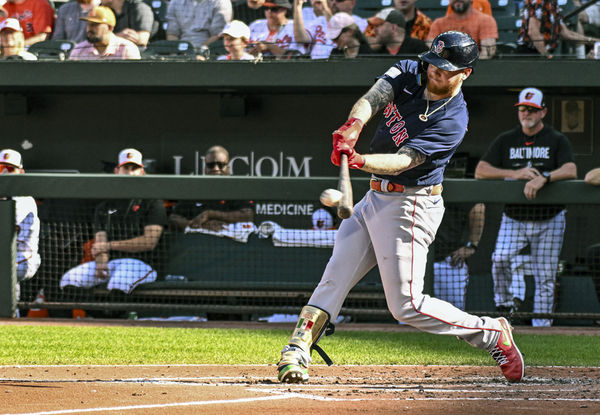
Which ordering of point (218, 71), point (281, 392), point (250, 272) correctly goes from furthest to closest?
point (218, 71)
point (250, 272)
point (281, 392)

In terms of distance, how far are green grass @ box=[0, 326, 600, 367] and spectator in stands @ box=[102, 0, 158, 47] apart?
3938 millimetres

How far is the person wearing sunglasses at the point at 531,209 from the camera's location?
707 cm

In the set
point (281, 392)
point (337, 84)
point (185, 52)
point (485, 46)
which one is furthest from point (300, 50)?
point (281, 392)

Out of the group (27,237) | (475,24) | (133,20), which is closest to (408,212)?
(27,237)

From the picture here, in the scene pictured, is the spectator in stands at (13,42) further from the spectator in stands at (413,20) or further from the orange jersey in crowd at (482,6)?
the orange jersey in crowd at (482,6)

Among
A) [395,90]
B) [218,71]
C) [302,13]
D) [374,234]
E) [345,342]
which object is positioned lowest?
[345,342]

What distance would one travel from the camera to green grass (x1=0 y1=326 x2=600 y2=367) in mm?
5484

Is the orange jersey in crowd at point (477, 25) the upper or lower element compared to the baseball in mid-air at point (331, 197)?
upper

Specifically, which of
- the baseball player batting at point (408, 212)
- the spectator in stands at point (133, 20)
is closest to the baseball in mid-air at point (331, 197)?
the baseball player batting at point (408, 212)

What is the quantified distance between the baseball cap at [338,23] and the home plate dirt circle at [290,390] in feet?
15.0

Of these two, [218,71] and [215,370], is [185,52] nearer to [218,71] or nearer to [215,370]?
[218,71]

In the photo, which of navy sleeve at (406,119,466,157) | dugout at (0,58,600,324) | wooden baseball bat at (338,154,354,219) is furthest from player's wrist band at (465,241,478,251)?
wooden baseball bat at (338,154,354,219)

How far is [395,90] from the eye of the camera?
436 centimetres

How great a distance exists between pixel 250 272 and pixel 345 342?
139 cm
